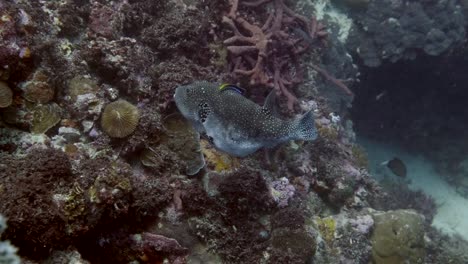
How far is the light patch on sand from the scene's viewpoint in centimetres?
1132

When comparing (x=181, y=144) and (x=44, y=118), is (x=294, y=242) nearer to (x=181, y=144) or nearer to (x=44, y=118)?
(x=181, y=144)

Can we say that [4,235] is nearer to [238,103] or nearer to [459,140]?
[238,103]

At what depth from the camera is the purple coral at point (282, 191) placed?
4.77 m

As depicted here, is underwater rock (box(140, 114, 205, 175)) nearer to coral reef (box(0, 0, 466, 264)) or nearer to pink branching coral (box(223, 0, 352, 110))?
coral reef (box(0, 0, 466, 264))

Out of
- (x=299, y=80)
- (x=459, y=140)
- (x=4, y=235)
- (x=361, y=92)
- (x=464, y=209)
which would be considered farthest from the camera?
(x=459, y=140)

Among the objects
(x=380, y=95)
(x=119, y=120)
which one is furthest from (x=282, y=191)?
(x=380, y=95)

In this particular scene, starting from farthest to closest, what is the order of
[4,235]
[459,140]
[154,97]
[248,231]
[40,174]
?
[459,140] → [154,97] → [248,231] → [40,174] → [4,235]

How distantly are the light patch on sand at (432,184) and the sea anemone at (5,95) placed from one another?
10.9 m

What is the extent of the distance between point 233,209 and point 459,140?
450 inches

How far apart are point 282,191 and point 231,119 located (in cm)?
172

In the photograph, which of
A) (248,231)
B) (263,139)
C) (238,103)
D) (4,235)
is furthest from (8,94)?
(248,231)

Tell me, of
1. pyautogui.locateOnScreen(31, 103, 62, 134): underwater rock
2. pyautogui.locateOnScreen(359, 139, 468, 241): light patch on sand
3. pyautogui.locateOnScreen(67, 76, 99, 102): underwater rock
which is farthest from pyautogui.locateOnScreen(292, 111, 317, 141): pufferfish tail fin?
pyautogui.locateOnScreen(359, 139, 468, 241): light patch on sand

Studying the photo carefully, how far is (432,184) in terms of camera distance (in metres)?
12.6

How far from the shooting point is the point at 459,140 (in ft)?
41.5
